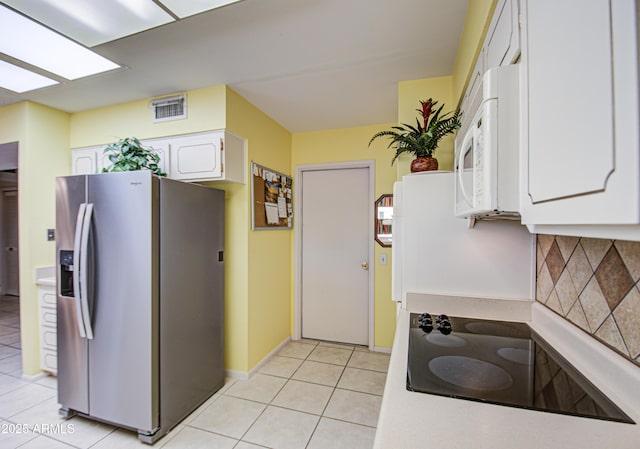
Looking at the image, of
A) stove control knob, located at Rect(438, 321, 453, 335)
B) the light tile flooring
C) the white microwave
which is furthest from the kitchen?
the white microwave

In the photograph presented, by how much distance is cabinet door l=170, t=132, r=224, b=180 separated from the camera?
2.26m

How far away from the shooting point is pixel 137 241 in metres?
1.79

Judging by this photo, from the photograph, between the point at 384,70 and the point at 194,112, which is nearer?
the point at 384,70

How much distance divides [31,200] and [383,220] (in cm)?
327

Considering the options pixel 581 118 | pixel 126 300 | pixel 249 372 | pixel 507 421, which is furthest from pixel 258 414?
pixel 581 118

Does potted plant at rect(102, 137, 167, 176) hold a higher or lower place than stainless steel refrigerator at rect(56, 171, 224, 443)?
higher

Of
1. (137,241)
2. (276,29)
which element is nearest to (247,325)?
(137,241)

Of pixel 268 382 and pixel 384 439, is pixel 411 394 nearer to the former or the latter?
pixel 384 439

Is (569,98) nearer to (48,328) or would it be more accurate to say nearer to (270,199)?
(270,199)

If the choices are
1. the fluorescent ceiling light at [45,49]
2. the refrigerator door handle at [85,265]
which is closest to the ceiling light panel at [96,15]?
the fluorescent ceiling light at [45,49]

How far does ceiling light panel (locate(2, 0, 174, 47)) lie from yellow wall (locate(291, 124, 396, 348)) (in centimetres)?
207

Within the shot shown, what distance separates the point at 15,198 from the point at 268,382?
19.6 feet

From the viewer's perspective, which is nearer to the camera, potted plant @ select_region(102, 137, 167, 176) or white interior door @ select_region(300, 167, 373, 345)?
potted plant @ select_region(102, 137, 167, 176)

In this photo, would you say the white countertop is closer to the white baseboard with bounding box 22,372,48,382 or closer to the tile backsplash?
the tile backsplash
